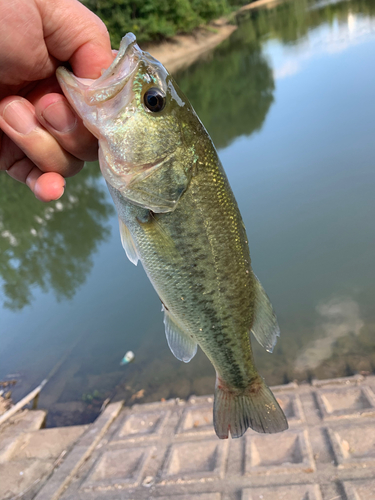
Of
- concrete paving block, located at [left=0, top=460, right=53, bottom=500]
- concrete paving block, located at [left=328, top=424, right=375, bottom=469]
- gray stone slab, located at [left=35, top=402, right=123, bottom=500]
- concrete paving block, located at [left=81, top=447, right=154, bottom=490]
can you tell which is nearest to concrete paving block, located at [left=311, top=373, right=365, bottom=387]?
concrete paving block, located at [left=328, top=424, right=375, bottom=469]

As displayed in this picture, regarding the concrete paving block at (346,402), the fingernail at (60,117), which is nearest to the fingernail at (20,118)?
the fingernail at (60,117)

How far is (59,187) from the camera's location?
2.15 m

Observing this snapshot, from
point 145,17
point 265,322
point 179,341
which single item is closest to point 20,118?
point 179,341

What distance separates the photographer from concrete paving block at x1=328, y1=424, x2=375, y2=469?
3479 millimetres

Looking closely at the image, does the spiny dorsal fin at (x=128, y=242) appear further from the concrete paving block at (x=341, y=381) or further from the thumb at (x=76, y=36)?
the concrete paving block at (x=341, y=381)

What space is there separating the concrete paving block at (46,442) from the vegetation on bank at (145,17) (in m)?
Result: 33.2

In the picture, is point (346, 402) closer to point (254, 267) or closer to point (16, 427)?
point (254, 267)

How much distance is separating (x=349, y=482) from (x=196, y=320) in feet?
8.61

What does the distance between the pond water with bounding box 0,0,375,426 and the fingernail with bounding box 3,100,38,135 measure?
446cm

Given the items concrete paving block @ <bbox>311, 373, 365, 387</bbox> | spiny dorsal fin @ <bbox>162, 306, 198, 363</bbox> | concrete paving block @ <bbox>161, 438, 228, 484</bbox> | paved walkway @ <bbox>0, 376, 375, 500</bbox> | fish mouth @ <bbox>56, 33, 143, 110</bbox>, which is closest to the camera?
fish mouth @ <bbox>56, 33, 143, 110</bbox>

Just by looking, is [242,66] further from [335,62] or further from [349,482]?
[349,482]

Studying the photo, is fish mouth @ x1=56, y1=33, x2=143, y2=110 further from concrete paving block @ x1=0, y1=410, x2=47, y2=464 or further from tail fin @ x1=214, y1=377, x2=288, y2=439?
concrete paving block @ x1=0, y1=410, x2=47, y2=464

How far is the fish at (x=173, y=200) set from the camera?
1701 mm

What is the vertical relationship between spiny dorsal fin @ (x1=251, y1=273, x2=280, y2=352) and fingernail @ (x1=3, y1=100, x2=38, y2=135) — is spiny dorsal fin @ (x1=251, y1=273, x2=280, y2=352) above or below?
below
